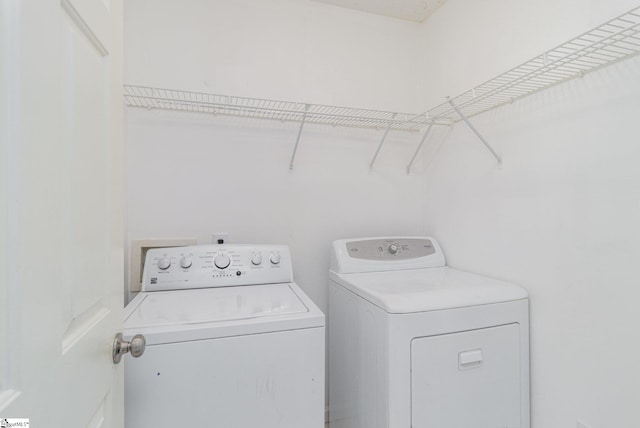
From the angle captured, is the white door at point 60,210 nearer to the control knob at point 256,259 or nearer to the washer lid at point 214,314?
the washer lid at point 214,314

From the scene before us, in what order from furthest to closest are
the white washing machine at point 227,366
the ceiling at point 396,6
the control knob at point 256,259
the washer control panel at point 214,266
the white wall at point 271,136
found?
1. the ceiling at point 396,6
2. the white wall at point 271,136
3. the control knob at point 256,259
4. the washer control panel at point 214,266
5. the white washing machine at point 227,366

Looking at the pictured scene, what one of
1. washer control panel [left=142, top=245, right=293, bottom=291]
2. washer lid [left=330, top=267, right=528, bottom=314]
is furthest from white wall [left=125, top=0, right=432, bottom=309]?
washer lid [left=330, top=267, right=528, bottom=314]

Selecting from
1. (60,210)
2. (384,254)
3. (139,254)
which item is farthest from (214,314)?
(384,254)

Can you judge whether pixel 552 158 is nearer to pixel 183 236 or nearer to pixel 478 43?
pixel 478 43

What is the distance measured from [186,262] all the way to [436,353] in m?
1.15

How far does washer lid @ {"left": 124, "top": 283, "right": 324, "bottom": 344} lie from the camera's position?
3.05 feet

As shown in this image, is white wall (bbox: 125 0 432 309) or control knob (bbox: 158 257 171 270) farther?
white wall (bbox: 125 0 432 309)

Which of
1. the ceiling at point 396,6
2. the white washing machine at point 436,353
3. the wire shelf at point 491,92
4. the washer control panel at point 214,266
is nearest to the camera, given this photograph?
the wire shelf at point 491,92

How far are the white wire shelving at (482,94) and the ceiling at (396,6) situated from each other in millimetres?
677

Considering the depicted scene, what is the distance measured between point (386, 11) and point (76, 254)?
217 cm

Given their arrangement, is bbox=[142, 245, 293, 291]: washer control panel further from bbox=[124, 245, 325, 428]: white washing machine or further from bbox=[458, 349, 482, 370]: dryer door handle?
bbox=[458, 349, 482, 370]: dryer door handle

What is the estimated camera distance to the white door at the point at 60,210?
0.39 meters

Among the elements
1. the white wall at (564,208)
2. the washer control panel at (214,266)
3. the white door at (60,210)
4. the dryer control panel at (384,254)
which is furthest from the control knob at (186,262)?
the white wall at (564,208)

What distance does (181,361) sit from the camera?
908 millimetres
